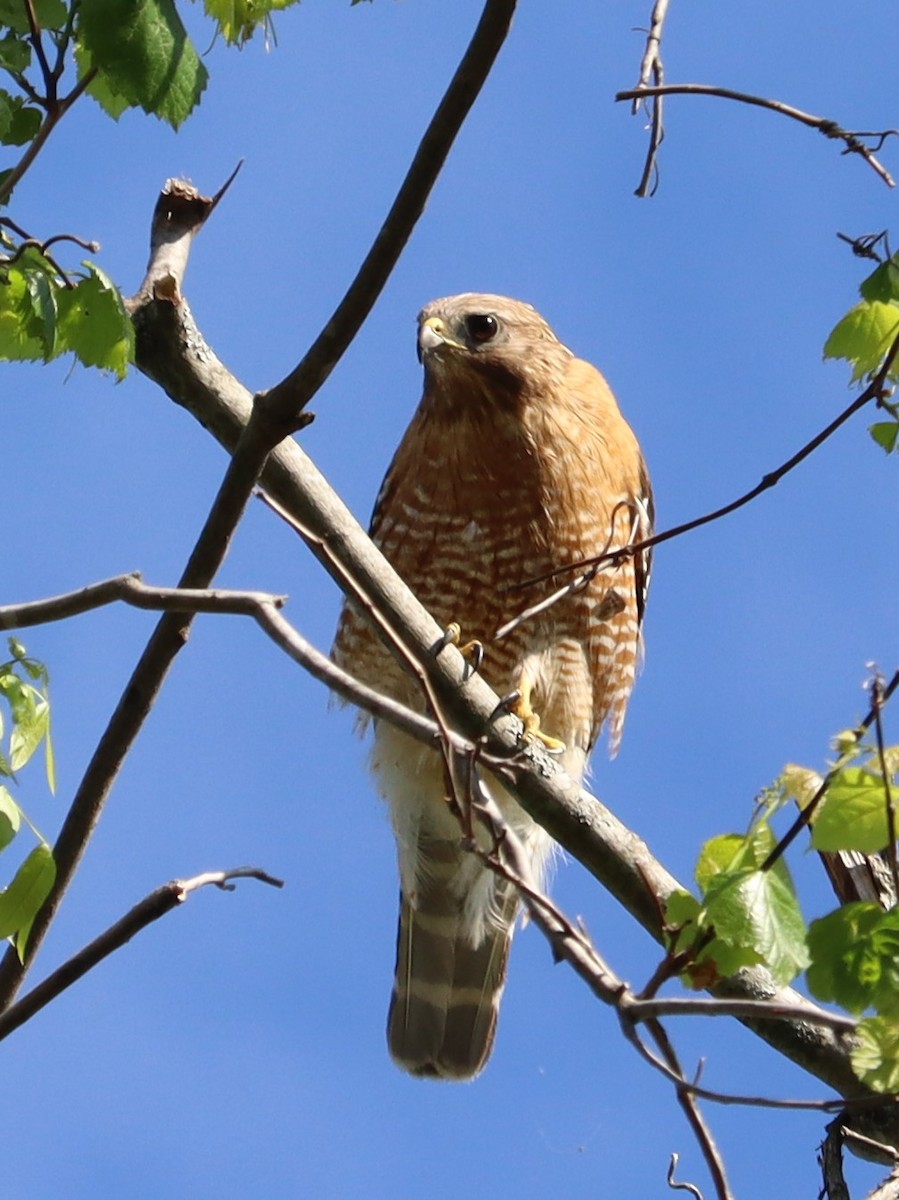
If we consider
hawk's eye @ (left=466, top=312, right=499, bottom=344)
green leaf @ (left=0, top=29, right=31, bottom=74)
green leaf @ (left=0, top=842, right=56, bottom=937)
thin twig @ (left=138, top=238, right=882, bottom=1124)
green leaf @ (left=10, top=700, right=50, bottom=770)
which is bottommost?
green leaf @ (left=0, top=842, right=56, bottom=937)

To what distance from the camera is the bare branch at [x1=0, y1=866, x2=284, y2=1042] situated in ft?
8.84

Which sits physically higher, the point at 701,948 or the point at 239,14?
the point at 239,14

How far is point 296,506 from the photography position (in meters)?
3.45

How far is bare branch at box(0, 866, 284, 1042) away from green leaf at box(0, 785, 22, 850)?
30 cm

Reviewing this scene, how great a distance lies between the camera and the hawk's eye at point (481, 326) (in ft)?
19.2

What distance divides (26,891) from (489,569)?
10.3 feet

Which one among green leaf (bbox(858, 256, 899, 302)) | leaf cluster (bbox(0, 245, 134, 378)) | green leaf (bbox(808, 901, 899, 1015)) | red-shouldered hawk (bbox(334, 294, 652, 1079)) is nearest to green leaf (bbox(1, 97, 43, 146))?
leaf cluster (bbox(0, 245, 134, 378))

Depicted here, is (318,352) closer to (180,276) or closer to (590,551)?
(180,276)

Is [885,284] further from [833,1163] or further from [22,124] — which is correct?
[833,1163]

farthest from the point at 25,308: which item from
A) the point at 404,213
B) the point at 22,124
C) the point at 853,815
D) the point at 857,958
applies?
the point at 857,958

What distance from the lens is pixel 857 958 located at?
2.43 meters

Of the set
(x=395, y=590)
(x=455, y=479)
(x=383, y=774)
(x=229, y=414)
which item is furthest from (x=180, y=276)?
(x=383, y=774)

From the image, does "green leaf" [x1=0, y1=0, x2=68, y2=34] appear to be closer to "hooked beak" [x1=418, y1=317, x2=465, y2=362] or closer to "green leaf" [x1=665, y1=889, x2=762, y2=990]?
"green leaf" [x1=665, y1=889, x2=762, y2=990]

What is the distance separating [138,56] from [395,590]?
1232 millimetres
